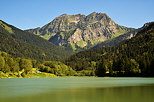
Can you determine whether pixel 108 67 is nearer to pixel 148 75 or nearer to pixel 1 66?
pixel 148 75

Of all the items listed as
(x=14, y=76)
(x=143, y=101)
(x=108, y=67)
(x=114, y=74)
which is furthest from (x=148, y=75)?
(x=143, y=101)

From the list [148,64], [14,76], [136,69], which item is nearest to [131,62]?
[136,69]

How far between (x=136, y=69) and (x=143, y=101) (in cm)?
13703

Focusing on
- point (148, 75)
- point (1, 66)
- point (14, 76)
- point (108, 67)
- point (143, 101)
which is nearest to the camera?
point (143, 101)

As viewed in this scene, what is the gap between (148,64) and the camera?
151125 mm

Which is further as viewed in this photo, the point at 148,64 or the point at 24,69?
the point at 24,69

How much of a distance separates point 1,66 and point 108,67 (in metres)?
88.8

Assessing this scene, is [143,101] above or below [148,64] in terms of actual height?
below

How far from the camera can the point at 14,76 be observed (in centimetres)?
17375

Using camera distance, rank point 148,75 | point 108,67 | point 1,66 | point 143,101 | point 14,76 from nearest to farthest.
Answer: point 143,101, point 148,75, point 1,66, point 14,76, point 108,67

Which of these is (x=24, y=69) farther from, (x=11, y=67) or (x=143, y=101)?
(x=143, y=101)

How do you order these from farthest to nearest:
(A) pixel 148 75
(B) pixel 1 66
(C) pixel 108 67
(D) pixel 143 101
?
(C) pixel 108 67 < (B) pixel 1 66 < (A) pixel 148 75 < (D) pixel 143 101

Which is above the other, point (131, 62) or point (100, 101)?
point (131, 62)

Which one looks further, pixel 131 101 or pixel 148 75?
pixel 148 75
